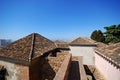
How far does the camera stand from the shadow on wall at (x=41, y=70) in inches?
538

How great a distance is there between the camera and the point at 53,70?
45.7 ft

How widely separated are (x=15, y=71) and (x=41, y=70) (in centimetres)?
278

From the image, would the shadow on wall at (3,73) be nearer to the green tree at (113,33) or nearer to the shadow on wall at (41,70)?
the shadow on wall at (41,70)

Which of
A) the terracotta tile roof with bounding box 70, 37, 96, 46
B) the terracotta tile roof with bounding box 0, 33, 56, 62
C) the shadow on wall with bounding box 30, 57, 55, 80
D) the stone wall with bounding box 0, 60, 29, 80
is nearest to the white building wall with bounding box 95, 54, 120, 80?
the shadow on wall with bounding box 30, 57, 55, 80

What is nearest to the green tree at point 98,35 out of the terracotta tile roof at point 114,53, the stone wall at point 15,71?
the terracotta tile roof at point 114,53

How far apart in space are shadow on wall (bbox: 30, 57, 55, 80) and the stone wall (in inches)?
27.6

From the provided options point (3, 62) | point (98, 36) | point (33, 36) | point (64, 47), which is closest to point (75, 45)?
point (64, 47)

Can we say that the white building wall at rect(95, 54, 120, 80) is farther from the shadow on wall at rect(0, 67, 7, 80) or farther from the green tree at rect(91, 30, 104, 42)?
the green tree at rect(91, 30, 104, 42)

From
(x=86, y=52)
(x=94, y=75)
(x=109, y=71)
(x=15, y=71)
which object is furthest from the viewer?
(x=86, y=52)

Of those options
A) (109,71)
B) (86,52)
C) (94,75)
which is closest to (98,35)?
(86,52)

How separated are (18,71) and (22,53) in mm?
1951

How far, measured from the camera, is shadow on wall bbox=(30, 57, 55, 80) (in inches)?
538

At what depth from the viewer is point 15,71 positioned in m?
13.8

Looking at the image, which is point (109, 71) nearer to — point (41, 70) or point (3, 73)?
point (41, 70)
